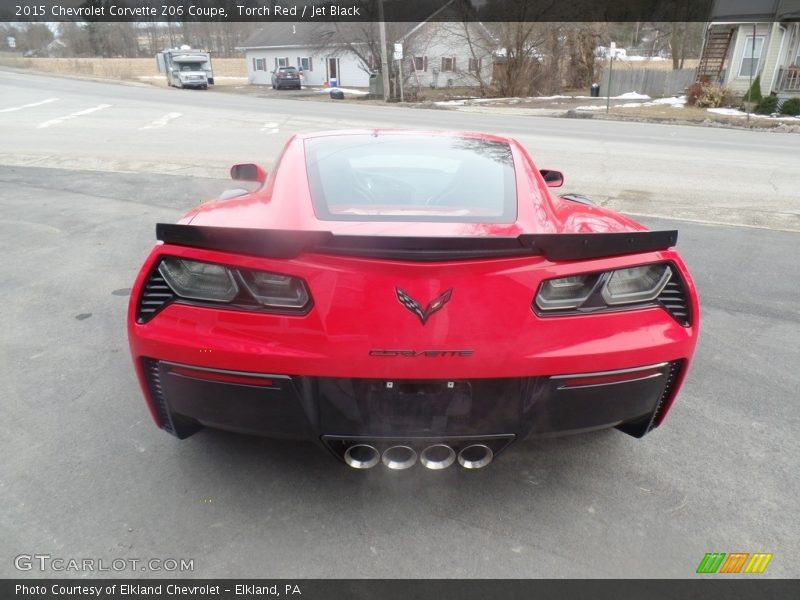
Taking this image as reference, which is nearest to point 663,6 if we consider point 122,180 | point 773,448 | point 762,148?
point 762,148

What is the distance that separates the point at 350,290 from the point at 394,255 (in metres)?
0.18

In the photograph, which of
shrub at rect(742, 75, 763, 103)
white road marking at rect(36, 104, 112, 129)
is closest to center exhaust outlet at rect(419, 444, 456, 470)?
white road marking at rect(36, 104, 112, 129)

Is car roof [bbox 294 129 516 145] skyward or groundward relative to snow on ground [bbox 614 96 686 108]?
skyward

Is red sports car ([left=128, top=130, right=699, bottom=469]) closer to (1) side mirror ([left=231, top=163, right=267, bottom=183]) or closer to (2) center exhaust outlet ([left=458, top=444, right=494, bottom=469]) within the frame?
(2) center exhaust outlet ([left=458, top=444, right=494, bottom=469])

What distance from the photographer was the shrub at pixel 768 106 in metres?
24.2

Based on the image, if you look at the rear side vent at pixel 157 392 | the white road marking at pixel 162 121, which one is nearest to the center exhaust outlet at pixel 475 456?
the rear side vent at pixel 157 392

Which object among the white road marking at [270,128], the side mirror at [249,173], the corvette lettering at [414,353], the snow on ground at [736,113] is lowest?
the snow on ground at [736,113]

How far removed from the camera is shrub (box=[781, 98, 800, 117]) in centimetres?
2314

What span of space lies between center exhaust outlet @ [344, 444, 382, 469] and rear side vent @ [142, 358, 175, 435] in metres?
0.70

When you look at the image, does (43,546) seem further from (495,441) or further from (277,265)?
(495,441)

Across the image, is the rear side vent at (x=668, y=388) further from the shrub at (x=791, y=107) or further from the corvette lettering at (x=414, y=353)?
the shrub at (x=791, y=107)

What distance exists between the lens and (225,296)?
2086mm

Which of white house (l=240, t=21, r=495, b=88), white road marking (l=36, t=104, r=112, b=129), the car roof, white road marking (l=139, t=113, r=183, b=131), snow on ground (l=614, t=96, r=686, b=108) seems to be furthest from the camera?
white house (l=240, t=21, r=495, b=88)

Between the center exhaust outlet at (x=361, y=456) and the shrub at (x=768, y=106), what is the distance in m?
27.6
